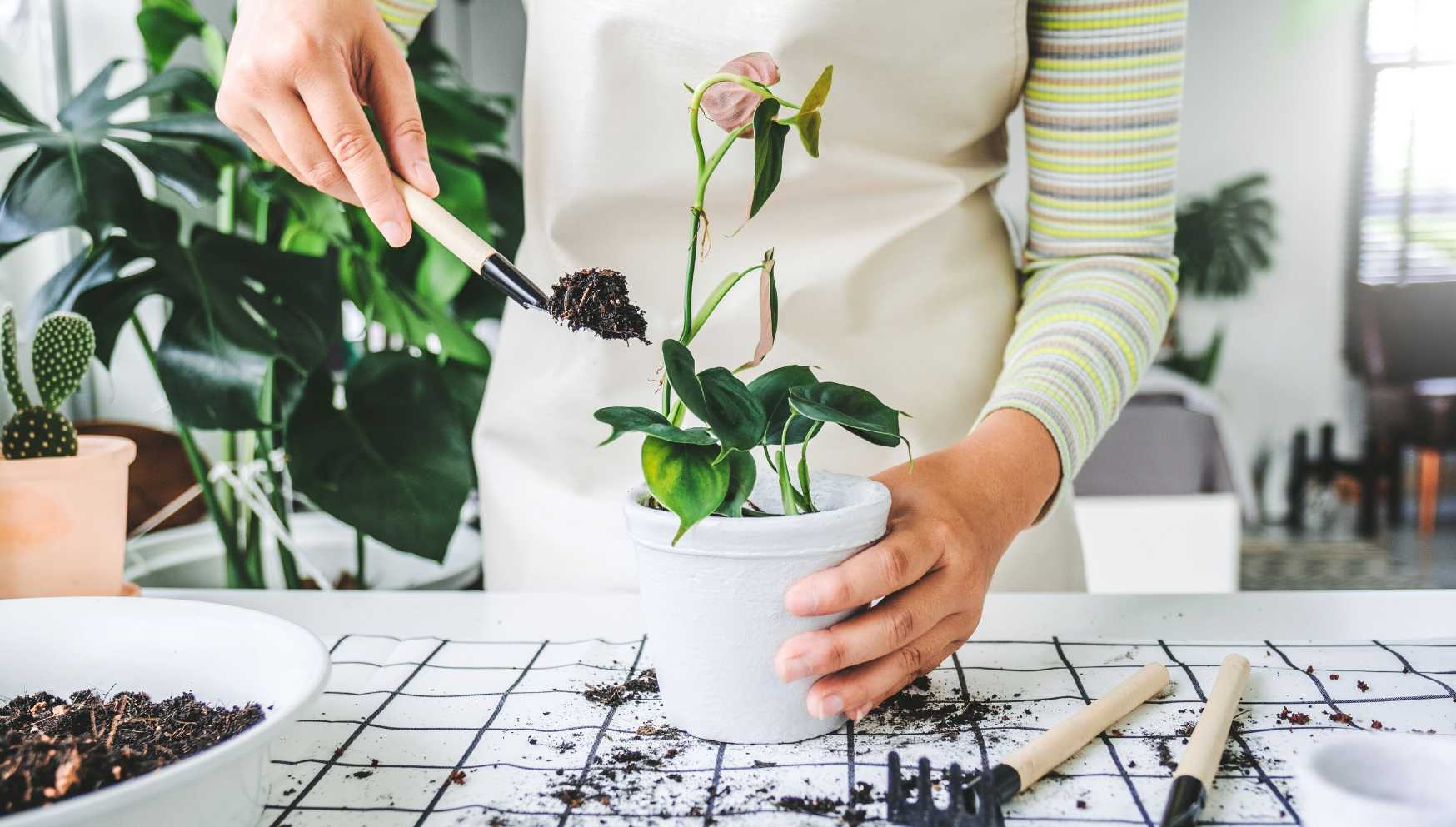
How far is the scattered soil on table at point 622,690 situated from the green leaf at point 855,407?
0.65 feet

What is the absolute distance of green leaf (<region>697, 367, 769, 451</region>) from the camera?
1.41 feet

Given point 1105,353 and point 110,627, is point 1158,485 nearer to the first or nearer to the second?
point 1105,353

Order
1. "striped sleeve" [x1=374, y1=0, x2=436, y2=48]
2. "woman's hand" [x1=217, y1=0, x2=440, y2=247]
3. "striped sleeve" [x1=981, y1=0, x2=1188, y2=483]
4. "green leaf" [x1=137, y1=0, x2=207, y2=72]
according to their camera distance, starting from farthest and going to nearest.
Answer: "green leaf" [x1=137, y1=0, x2=207, y2=72] → "striped sleeve" [x1=374, y1=0, x2=436, y2=48] → "striped sleeve" [x1=981, y1=0, x2=1188, y2=483] → "woman's hand" [x1=217, y1=0, x2=440, y2=247]

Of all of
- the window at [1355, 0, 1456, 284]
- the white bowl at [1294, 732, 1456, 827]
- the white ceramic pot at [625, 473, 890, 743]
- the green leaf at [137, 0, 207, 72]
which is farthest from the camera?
the window at [1355, 0, 1456, 284]

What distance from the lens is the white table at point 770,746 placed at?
44 centimetres

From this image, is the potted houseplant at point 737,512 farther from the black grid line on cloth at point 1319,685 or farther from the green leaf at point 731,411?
the black grid line on cloth at point 1319,685

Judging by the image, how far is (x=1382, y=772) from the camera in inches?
15.0

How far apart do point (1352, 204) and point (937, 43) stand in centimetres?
536

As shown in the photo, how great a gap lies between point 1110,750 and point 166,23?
110 centimetres

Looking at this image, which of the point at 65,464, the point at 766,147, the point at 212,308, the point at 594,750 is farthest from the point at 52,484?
the point at 766,147

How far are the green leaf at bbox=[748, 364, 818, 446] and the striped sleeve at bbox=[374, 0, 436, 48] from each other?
57cm

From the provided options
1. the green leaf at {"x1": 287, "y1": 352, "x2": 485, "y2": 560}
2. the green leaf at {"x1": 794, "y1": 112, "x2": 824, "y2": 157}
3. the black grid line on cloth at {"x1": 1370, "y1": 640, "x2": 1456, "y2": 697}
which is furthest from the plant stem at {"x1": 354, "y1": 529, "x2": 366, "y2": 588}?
the black grid line on cloth at {"x1": 1370, "y1": 640, "x2": 1456, "y2": 697}

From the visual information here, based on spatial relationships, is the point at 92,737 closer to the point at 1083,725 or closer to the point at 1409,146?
the point at 1083,725

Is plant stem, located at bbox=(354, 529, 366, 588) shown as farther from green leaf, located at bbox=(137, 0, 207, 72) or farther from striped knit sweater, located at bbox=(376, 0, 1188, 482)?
striped knit sweater, located at bbox=(376, 0, 1188, 482)
